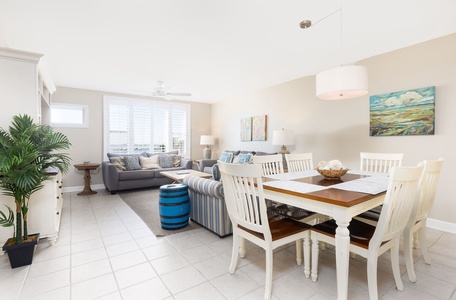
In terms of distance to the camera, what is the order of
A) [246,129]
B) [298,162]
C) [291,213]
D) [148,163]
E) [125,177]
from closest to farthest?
[291,213]
[298,162]
[125,177]
[148,163]
[246,129]

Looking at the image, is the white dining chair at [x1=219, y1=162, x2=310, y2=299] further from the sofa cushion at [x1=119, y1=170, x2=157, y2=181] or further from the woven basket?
the sofa cushion at [x1=119, y1=170, x2=157, y2=181]

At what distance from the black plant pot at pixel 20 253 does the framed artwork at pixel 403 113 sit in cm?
456

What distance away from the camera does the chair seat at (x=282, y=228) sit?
1697 mm

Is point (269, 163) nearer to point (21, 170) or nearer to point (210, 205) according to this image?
point (210, 205)

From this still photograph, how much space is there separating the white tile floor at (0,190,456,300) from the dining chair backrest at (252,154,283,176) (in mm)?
956

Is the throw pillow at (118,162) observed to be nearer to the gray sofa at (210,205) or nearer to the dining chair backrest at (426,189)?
the gray sofa at (210,205)

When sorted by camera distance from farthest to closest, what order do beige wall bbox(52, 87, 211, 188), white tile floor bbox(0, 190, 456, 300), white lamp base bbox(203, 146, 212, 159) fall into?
1. white lamp base bbox(203, 146, 212, 159)
2. beige wall bbox(52, 87, 211, 188)
3. white tile floor bbox(0, 190, 456, 300)

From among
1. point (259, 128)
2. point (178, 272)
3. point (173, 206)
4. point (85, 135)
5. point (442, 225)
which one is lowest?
point (178, 272)

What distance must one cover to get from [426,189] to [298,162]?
138 centimetres

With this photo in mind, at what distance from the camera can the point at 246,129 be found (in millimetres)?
5863

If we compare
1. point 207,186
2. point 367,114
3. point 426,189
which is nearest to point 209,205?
point 207,186

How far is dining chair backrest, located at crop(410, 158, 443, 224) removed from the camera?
1.74 metres

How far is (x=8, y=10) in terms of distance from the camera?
224 cm

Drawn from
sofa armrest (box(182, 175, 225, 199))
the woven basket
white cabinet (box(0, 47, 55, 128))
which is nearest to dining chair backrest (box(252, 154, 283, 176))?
sofa armrest (box(182, 175, 225, 199))
